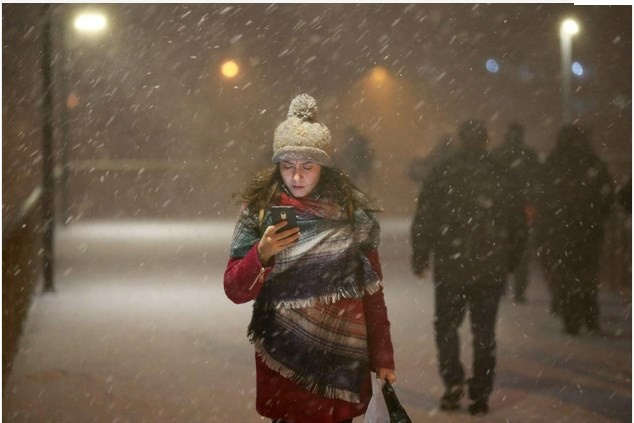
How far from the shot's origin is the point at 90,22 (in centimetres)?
336

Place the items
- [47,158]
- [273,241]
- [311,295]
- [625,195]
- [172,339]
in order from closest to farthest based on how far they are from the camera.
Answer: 1. [273,241]
2. [311,295]
3. [47,158]
4. [172,339]
5. [625,195]

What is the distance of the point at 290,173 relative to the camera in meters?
3.07

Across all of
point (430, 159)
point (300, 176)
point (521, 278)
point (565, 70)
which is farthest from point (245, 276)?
point (565, 70)

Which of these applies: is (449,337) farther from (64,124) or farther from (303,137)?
(64,124)

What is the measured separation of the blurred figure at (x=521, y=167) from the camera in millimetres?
3432

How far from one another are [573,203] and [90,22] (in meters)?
2.36

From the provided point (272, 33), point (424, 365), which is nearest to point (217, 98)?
point (272, 33)

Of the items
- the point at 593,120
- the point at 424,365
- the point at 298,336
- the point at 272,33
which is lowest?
the point at 424,365

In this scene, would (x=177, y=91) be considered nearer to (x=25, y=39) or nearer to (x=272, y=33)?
(x=272, y=33)

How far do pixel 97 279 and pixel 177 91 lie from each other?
3.01 feet

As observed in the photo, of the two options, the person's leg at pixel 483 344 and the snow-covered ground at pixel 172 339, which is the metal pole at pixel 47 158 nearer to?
the snow-covered ground at pixel 172 339

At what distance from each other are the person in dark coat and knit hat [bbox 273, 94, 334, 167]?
58 centimetres

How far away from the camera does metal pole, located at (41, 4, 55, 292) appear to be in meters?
3.30

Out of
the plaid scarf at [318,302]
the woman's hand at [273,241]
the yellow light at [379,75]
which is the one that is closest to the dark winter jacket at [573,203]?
the yellow light at [379,75]
